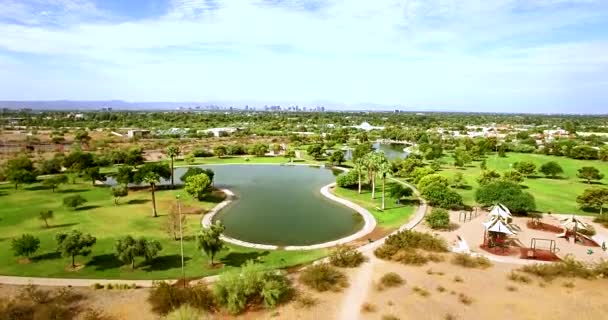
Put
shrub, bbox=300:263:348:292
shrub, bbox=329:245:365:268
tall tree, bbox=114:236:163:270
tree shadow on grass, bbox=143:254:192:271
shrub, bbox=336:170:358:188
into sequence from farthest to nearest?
shrub, bbox=336:170:358:188 → shrub, bbox=329:245:365:268 → tree shadow on grass, bbox=143:254:192:271 → tall tree, bbox=114:236:163:270 → shrub, bbox=300:263:348:292

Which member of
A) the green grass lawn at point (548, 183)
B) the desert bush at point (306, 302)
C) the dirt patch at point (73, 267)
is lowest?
the desert bush at point (306, 302)

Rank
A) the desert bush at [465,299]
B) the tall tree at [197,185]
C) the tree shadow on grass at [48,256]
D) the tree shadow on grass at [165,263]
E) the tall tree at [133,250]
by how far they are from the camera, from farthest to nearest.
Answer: the tall tree at [197,185] → the tree shadow on grass at [48,256] → the tree shadow on grass at [165,263] → the tall tree at [133,250] → the desert bush at [465,299]

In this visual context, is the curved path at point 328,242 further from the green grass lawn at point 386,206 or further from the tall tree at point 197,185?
the tall tree at point 197,185

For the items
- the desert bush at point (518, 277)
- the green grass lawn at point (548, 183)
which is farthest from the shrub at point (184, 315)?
the green grass lawn at point (548, 183)

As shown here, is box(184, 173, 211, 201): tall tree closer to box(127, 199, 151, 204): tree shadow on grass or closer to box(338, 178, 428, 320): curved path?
box(127, 199, 151, 204): tree shadow on grass

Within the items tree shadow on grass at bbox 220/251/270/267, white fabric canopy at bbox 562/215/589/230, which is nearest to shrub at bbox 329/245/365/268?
tree shadow on grass at bbox 220/251/270/267

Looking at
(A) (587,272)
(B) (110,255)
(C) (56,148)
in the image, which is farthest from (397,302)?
(C) (56,148)

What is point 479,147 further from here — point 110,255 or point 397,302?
point 110,255
